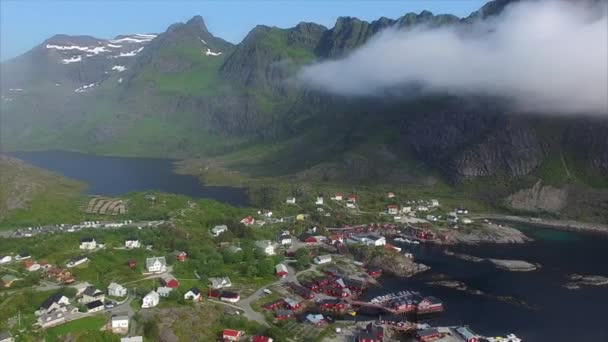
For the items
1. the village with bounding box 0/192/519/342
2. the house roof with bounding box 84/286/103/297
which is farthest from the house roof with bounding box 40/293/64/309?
the house roof with bounding box 84/286/103/297

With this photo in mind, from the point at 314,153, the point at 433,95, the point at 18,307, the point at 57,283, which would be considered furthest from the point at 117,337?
the point at 433,95

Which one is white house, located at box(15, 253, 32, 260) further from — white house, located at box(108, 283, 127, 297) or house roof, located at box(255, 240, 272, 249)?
house roof, located at box(255, 240, 272, 249)

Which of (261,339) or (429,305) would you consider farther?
(429,305)

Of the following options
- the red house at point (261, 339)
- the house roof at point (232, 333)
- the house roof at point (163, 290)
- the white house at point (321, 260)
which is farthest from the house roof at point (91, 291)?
the white house at point (321, 260)

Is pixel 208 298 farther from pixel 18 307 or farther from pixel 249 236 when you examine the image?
pixel 249 236

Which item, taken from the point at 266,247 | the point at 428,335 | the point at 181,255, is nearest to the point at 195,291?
the point at 181,255

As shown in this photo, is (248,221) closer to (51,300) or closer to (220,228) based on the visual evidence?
(220,228)

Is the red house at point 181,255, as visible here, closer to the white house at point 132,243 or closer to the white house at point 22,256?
the white house at point 132,243
